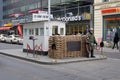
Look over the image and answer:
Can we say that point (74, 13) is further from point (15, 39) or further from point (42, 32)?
point (42, 32)

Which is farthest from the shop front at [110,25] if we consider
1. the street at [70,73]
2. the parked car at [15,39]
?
the street at [70,73]

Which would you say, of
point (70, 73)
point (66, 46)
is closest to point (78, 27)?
point (66, 46)

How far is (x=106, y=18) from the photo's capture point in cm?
3756

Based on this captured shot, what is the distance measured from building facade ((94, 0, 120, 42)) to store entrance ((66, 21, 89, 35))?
369 centimetres

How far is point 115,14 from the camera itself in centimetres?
3600

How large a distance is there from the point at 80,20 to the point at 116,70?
98.2 feet

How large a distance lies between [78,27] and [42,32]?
2403 centimetres

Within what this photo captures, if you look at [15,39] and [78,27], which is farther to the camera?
[78,27]

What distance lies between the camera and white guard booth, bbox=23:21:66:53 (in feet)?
69.5

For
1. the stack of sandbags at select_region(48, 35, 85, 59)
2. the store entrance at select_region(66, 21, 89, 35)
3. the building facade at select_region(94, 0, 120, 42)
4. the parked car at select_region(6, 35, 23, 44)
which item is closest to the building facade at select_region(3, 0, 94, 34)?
the store entrance at select_region(66, 21, 89, 35)

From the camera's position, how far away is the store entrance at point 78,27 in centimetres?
4359

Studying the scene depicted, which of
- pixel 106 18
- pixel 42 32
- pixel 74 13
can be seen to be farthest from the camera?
pixel 74 13

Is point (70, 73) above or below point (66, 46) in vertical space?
below

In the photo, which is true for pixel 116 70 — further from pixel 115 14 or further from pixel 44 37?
pixel 115 14
